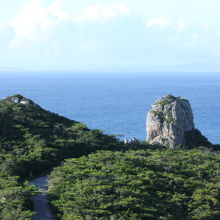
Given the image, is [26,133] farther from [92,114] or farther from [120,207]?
[92,114]

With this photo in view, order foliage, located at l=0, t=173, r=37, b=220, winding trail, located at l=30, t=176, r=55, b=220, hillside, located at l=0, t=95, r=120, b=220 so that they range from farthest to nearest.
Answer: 1. hillside, located at l=0, t=95, r=120, b=220
2. winding trail, located at l=30, t=176, r=55, b=220
3. foliage, located at l=0, t=173, r=37, b=220

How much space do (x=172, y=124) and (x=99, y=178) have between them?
108 feet

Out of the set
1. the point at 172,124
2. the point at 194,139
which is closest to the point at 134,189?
the point at 172,124

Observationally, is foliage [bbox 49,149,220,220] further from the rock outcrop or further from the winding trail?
the rock outcrop

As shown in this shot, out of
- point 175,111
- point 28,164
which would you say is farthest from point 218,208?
point 175,111

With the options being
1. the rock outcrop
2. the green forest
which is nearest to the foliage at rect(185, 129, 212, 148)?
the rock outcrop

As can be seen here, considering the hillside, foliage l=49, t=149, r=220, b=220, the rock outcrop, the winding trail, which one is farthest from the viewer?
the rock outcrop

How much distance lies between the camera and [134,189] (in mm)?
24469

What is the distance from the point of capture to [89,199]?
22.5 metres

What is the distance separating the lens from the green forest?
22.3m

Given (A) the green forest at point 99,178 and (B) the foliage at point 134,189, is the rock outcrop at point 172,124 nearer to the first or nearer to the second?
(A) the green forest at point 99,178

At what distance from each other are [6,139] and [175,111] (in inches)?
1094

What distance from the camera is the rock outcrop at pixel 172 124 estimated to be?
57.5m

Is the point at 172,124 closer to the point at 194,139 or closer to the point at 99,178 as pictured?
the point at 194,139
